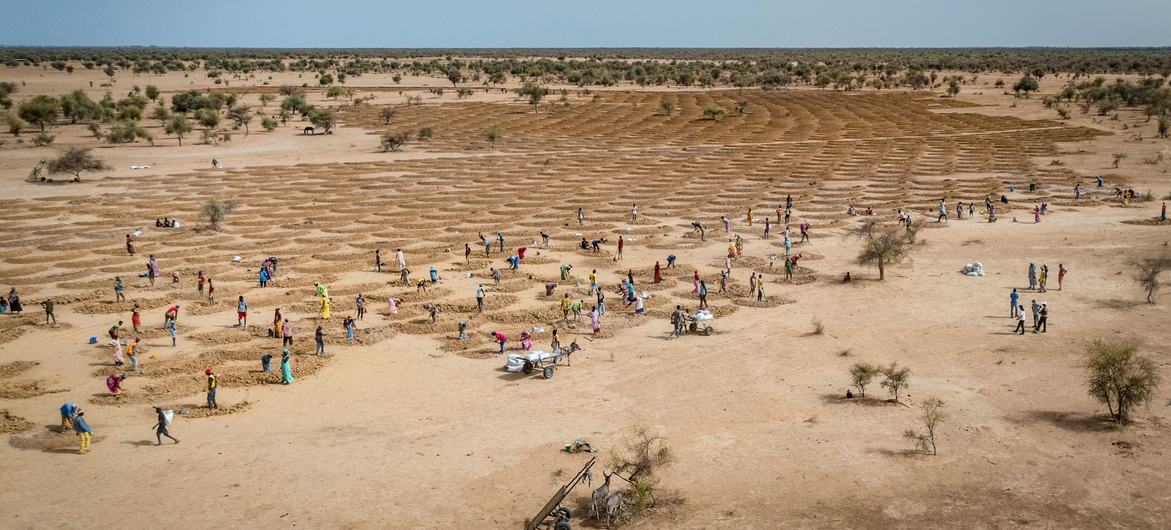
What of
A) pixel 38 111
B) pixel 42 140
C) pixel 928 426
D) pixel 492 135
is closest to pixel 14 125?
pixel 38 111

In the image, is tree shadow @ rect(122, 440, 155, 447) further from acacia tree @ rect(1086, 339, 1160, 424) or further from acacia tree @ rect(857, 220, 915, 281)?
acacia tree @ rect(857, 220, 915, 281)

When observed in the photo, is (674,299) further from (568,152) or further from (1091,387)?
(568,152)

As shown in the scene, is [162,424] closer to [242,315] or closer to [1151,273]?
[242,315]

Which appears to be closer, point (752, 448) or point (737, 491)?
point (737, 491)

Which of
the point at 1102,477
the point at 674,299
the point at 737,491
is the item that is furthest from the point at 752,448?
the point at 674,299

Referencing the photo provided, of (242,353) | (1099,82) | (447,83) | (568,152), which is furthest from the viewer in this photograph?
(447,83)

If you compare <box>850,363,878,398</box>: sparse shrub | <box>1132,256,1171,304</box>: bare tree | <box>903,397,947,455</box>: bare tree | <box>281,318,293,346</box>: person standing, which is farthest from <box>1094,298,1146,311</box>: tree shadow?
<box>281,318,293,346</box>: person standing

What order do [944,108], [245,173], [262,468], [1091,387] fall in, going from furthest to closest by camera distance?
[944,108] < [245,173] < [1091,387] < [262,468]
